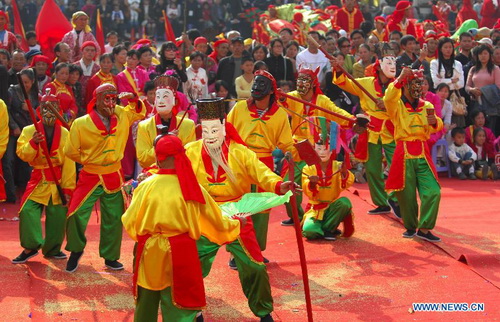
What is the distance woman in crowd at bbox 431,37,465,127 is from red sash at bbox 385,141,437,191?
3.89 meters

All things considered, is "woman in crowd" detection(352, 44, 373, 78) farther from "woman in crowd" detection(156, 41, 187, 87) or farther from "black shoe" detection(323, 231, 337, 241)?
"black shoe" detection(323, 231, 337, 241)

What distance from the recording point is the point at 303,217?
30.1 ft

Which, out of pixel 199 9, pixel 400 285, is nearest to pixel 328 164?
pixel 400 285

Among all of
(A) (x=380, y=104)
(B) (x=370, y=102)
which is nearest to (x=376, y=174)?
(B) (x=370, y=102)

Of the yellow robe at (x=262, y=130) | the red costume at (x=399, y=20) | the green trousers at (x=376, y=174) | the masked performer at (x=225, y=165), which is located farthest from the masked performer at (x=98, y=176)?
the red costume at (x=399, y=20)

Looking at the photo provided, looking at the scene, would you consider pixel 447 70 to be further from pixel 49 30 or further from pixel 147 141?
pixel 147 141

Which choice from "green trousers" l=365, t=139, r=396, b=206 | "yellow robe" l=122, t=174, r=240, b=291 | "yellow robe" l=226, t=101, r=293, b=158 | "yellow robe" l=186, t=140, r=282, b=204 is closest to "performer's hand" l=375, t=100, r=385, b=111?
"green trousers" l=365, t=139, r=396, b=206

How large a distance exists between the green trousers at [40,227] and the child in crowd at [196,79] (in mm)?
3824

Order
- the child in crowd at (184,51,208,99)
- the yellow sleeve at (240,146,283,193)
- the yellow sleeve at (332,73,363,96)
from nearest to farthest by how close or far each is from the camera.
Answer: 1. the yellow sleeve at (240,146,283,193)
2. the yellow sleeve at (332,73,363,96)
3. the child in crowd at (184,51,208,99)

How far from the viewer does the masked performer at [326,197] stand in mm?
8852

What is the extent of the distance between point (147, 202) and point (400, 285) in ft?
9.44

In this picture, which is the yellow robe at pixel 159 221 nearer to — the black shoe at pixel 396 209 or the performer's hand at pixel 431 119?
the performer's hand at pixel 431 119

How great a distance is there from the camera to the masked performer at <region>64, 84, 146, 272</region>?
25.5ft

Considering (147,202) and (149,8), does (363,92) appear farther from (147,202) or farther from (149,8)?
(149,8)
